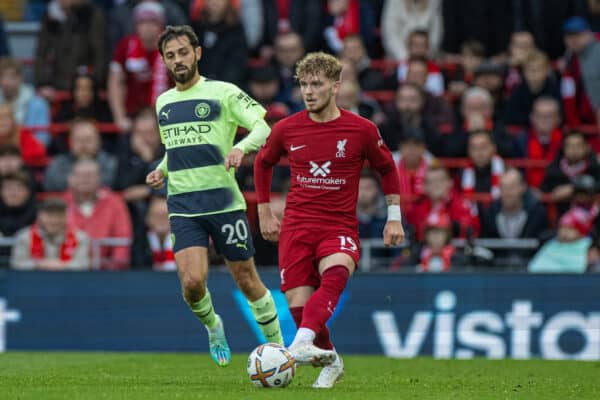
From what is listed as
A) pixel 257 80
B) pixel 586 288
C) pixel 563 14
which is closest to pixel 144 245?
pixel 257 80

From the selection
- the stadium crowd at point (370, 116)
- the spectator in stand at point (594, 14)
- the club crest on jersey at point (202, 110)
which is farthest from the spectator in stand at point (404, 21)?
the club crest on jersey at point (202, 110)

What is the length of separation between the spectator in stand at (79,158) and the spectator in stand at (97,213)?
0.68 metres

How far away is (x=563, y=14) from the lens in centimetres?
1936

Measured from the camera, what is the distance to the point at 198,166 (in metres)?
10.5

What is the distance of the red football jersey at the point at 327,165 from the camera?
31.4ft

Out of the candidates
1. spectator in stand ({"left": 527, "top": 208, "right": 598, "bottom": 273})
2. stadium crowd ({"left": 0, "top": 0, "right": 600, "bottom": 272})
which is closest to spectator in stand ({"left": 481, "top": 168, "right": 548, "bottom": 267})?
stadium crowd ({"left": 0, "top": 0, "right": 600, "bottom": 272})

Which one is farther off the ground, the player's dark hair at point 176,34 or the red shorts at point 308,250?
the player's dark hair at point 176,34

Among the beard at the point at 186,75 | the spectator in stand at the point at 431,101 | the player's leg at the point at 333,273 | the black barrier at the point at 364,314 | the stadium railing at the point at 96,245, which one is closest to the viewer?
the player's leg at the point at 333,273

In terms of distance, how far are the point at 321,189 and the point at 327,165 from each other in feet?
0.59

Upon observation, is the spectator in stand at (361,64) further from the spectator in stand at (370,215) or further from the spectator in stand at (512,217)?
the spectator in stand at (512,217)

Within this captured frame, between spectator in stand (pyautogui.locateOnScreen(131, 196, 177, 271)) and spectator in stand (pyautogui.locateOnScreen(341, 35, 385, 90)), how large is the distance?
3914 millimetres

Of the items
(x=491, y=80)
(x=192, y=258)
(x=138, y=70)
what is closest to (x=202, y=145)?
(x=192, y=258)

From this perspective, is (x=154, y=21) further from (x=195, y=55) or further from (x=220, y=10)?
(x=195, y=55)

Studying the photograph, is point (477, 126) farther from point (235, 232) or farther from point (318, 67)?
point (318, 67)
